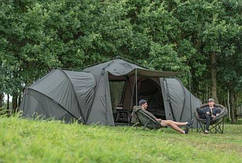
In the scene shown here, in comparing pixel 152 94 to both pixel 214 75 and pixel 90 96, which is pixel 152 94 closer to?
pixel 90 96

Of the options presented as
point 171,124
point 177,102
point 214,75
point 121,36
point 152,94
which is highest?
point 121,36

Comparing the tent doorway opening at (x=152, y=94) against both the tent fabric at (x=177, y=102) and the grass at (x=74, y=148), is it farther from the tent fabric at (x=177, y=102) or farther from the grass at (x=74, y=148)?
the grass at (x=74, y=148)

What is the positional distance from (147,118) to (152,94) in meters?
4.06

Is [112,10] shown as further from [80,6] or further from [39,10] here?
[39,10]

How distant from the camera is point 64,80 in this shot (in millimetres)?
11438

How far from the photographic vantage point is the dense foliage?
603 inches

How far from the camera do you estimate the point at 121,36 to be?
1723 cm

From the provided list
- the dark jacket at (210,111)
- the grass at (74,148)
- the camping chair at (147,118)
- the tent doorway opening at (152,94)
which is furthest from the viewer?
the tent doorway opening at (152,94)

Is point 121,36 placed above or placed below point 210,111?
above

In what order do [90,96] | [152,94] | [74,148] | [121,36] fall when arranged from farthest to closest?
[121,36] → [152,94] → [90,96] → [74,148]

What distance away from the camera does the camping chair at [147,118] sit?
1020 cm

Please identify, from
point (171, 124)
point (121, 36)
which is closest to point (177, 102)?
point (171, 124)

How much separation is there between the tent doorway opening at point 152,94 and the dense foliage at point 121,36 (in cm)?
242

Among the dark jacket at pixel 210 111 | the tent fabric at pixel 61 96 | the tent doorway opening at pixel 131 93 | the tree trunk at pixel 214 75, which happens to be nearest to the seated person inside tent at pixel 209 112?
the dark jacket at pixel 210 111
